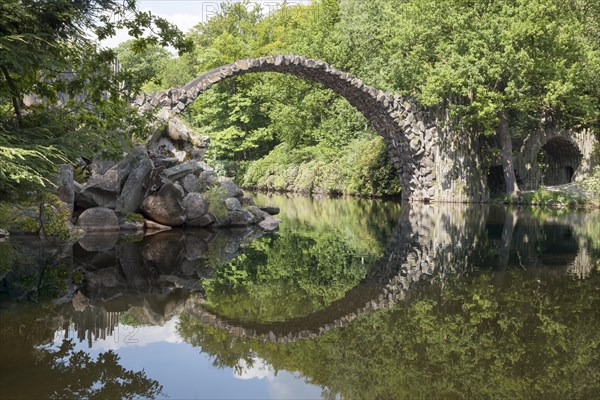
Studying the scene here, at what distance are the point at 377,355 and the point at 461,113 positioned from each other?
22355mm

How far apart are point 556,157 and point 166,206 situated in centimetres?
2100

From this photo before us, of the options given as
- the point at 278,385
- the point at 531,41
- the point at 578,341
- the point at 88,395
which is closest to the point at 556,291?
the point at 578,341

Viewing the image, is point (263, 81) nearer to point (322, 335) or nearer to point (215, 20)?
point (215, 20)

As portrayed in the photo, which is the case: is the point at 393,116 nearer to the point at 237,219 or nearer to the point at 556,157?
the point at 556,157

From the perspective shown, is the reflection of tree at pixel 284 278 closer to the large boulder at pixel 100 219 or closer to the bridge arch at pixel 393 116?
the large boulder at pixel 100 219

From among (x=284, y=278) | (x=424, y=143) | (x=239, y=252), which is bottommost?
(x=284, y=278)

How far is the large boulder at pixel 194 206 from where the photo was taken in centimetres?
1455

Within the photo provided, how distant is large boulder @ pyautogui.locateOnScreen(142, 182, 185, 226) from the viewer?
13.9 metres

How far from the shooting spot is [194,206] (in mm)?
14586

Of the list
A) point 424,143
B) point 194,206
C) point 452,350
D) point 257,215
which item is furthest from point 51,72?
point 424,143

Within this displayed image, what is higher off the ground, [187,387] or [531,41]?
[531,41]

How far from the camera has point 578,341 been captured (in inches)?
199

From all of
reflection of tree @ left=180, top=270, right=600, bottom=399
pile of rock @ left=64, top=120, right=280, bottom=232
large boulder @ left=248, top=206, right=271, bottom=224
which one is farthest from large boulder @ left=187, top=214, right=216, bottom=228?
reflection of tree @ left=180, top=270, right=600, bottom=399

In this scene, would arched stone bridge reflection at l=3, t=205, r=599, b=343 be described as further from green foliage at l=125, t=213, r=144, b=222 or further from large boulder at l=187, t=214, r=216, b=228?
green foliage at l=125, t=213, r=144, b=222
